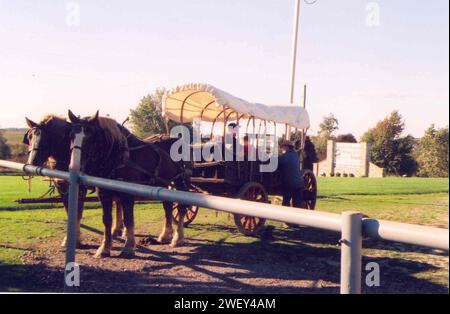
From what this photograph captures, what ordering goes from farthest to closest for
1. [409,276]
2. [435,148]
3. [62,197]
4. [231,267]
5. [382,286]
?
[435,148], [62,197], [231,267], [409,276], [382,286]

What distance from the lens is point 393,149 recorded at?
40.6 meters

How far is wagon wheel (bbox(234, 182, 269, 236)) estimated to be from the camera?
6883 millimetres

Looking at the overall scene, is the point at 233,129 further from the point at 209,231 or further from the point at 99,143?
the point at 99,143

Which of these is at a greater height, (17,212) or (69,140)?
(69,140)

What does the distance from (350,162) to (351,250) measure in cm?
3918

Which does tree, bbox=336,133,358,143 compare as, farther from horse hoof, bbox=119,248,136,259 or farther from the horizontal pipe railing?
the horizontal pipe railing

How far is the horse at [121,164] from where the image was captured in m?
5.25

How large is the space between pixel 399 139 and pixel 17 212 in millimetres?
37941

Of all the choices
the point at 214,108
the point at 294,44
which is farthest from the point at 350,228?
the point at 294,44

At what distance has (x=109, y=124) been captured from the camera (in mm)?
5598

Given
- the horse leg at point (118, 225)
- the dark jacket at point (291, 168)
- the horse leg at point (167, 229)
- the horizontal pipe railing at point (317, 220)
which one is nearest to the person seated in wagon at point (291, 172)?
the dark jacket at point (291, 168)

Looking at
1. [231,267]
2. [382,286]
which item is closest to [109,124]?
[231,267]

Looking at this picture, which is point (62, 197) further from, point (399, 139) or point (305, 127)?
point (399, 139)

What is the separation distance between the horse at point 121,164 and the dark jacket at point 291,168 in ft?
7.34
